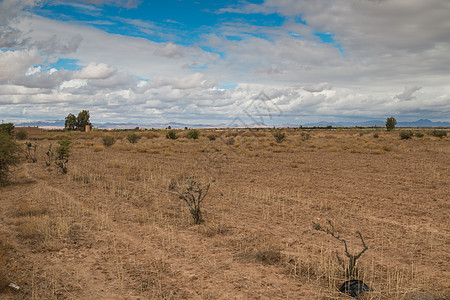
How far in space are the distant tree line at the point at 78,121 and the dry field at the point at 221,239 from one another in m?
98.4

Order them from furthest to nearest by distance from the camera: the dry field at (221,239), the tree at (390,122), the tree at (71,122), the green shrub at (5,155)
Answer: the tree at (71,122) → the tree at (390,122) → the green shrub at (5,155) → the dry field at (221,239)

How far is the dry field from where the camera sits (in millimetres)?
5801

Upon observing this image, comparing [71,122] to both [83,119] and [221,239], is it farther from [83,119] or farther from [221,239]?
[221,239]

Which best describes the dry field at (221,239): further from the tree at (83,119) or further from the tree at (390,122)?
the tree at (83,119)

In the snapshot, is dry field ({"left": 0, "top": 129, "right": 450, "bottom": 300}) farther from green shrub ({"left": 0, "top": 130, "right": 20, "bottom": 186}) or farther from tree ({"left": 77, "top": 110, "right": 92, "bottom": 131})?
tree ({"left": 77, "top": 110, "right": 92, "bottom": 131})

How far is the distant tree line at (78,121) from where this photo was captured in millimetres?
105000

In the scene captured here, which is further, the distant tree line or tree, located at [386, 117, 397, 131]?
the distant tree line

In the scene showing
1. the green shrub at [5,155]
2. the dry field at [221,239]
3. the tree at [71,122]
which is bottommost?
the dry field at [221,239]

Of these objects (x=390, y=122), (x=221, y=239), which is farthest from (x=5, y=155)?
(x=390, y=122)

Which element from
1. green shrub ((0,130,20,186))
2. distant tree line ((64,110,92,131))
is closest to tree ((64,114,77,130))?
distant tree line ((64,110,92,131))

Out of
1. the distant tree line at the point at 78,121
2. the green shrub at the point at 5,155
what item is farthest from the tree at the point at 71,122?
the green shrub at the point at 5,155

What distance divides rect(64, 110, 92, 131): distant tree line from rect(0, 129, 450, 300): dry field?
98.4 meters

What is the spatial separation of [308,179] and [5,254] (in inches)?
533

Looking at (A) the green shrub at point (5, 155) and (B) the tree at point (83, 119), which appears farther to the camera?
(B) the tree at point (83, 119)
